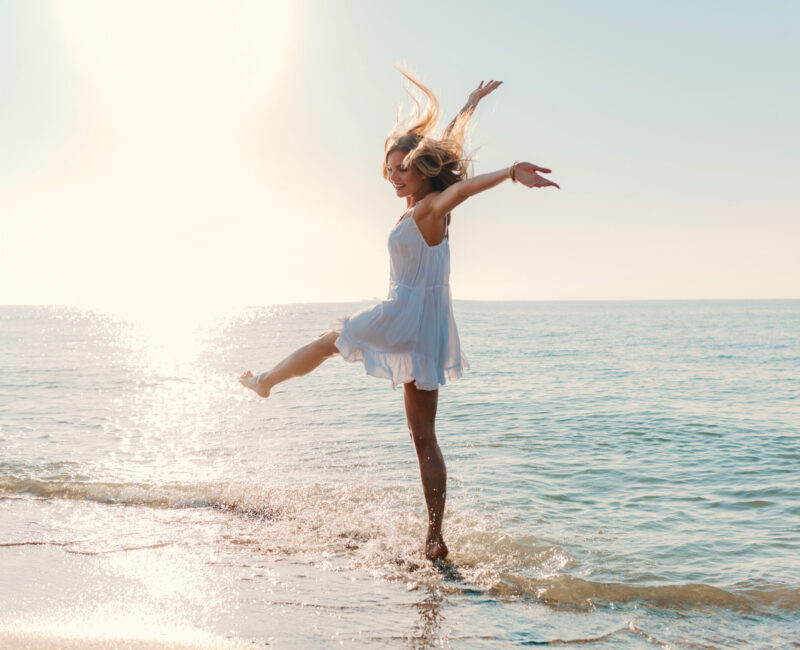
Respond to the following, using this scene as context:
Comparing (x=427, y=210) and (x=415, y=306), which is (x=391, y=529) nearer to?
(x=415, y=306)

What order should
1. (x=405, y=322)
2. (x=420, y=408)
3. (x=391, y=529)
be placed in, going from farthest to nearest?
(x=391, y=529) < (x=420, y=408) < (x=405, y=322)

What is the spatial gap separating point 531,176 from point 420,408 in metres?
1.57

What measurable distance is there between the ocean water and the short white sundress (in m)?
1.19

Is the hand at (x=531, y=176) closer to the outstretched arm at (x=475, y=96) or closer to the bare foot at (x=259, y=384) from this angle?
the outstretched arm at (x=475, y=96)

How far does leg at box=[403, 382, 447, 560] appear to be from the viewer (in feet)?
13.5

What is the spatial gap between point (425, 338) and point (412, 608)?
4.77 ft

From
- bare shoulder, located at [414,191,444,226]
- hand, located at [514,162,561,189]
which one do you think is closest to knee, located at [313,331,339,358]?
bare shoulder, located at [414,191,444,226]

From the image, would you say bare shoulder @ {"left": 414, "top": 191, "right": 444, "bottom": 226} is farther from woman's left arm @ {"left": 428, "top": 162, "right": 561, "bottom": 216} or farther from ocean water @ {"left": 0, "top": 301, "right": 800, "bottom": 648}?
ocean water @ {"left": 0, "top": 301, "right": 800, "bottom": 648}

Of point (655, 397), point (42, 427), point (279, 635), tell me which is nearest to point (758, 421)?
point (655, 397)

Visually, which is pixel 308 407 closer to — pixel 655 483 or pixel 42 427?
pixel 42 427

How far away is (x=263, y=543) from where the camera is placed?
14.8ft

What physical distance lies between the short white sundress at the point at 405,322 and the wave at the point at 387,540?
114cm

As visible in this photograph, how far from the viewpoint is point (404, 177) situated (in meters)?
3.96

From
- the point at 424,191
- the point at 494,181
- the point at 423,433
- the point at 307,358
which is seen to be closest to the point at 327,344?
the point at 307,358
